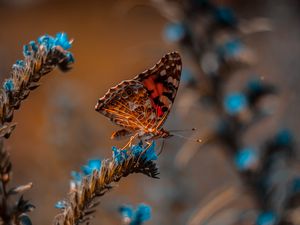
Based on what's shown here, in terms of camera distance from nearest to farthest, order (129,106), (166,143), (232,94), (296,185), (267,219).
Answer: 1. (129,106)
2. (267,219)
3. (296,185)
4. (232,94)
5. (166,143)

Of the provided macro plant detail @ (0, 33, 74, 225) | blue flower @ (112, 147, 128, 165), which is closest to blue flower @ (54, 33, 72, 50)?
macro plant detail @ (0, 33, 74, 225)

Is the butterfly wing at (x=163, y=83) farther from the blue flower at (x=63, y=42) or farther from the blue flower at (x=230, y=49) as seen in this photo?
the blue flower at (x=230, y=49)

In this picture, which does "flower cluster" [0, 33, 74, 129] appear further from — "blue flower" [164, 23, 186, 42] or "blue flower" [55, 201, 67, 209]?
"blue flower" [164, 23, 186, 42]

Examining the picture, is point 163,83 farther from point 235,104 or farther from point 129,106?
point 235,104

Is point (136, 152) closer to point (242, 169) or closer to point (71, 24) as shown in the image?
point (242, 169)

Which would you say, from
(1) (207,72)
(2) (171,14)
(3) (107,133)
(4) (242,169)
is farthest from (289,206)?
(3) (107,133)

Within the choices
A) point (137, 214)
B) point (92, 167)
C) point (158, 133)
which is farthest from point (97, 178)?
point (158, 133)
